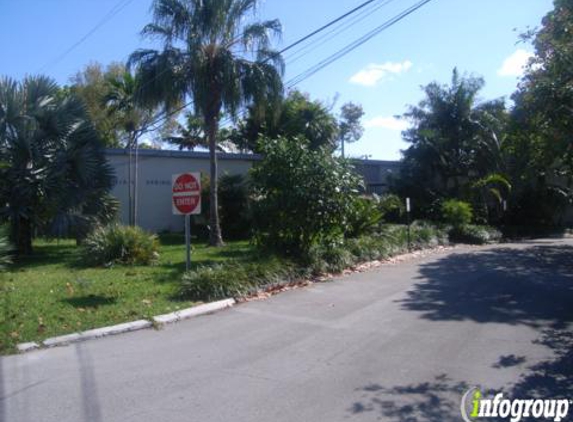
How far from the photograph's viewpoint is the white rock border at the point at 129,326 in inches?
265

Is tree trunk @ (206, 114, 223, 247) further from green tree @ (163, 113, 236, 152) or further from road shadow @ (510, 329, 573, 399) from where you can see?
green tree @ (163, 113, 236, 152)

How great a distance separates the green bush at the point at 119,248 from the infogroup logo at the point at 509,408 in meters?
9.73

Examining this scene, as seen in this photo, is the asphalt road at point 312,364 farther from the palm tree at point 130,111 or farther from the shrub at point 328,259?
the palm tree at point 130,111

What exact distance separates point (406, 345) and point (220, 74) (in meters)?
11.8

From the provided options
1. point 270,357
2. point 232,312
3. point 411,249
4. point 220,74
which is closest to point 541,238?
point 411,249

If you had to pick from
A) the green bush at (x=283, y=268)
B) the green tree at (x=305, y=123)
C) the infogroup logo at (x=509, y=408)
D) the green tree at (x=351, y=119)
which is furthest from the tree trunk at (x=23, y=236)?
the green tree at (x=351, y=119)

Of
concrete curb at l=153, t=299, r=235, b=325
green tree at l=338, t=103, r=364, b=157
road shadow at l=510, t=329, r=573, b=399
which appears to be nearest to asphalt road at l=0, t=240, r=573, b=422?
road shadow at l=510, t=329, r=573, b=399

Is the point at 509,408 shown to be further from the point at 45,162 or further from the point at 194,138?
the point at 194,138

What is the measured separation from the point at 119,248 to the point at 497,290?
346 inches

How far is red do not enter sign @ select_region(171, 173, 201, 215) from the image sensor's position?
9.84 meters

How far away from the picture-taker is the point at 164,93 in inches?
634

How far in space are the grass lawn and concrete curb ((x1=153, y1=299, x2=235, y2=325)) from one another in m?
0.21

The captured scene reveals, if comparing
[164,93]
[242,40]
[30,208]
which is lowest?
[30,208]

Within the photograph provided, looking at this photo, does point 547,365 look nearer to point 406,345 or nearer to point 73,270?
point 406,345
